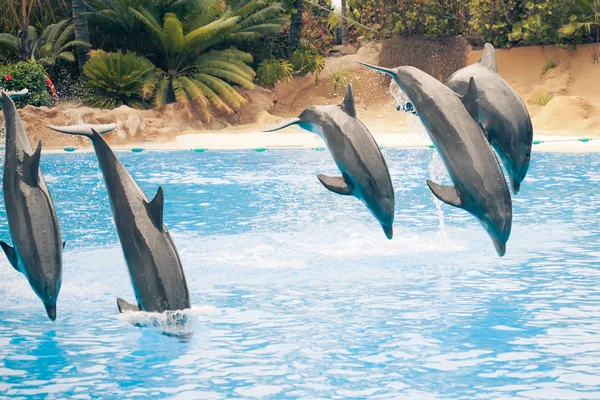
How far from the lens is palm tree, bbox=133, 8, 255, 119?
19953 mm

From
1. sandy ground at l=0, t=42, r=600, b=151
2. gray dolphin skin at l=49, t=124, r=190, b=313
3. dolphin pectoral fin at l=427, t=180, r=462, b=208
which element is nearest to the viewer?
dolphin pectoral fin at l=427, t=180, r=462, b=208

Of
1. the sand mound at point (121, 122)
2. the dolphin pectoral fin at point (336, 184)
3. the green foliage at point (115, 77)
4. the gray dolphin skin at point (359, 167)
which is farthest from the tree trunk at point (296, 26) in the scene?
the dolphin pectoral fin at point (336, 184)

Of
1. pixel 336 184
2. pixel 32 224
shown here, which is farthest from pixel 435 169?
pixel 32 224

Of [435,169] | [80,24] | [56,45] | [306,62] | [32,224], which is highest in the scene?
[80,24]

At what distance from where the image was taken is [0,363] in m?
6.01

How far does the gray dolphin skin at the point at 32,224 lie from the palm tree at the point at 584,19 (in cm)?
1800

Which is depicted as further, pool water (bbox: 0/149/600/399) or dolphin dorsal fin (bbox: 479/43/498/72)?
pool water (bbox: 0/149/600/399)

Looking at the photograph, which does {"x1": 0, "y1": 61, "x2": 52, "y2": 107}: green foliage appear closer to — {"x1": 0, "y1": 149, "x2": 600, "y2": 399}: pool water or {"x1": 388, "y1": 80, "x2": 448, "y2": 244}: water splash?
{"x1": 0, "y1": 149, "x2": 600, "y2": 399}: pool water

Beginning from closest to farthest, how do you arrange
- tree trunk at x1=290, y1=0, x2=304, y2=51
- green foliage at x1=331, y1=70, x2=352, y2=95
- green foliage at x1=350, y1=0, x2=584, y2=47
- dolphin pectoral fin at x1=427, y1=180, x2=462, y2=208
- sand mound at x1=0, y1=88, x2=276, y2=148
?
dolphin pectoral fin at x1=427, y1=180, x2=462, y2=208 < sand mound at x1=0, y1=88, x2=276, y2=148 < green foliage at x1=350, y1=0, x2=584, y2=47 < green foliage at x1=331, y1=70, x2=352, y2=95 < tree trunk at x1=290, y1=0, x2=304, y2=51

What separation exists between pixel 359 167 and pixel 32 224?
1887 mm

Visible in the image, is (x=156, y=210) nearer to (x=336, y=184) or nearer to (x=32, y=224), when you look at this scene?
(x=32, y=224)

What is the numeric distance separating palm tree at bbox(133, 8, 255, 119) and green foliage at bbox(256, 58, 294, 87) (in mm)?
575

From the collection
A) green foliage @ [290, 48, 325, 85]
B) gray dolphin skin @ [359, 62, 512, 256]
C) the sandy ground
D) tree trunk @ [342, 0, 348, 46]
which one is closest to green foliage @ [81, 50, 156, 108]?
the sandy ground

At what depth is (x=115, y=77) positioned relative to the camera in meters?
19.9
